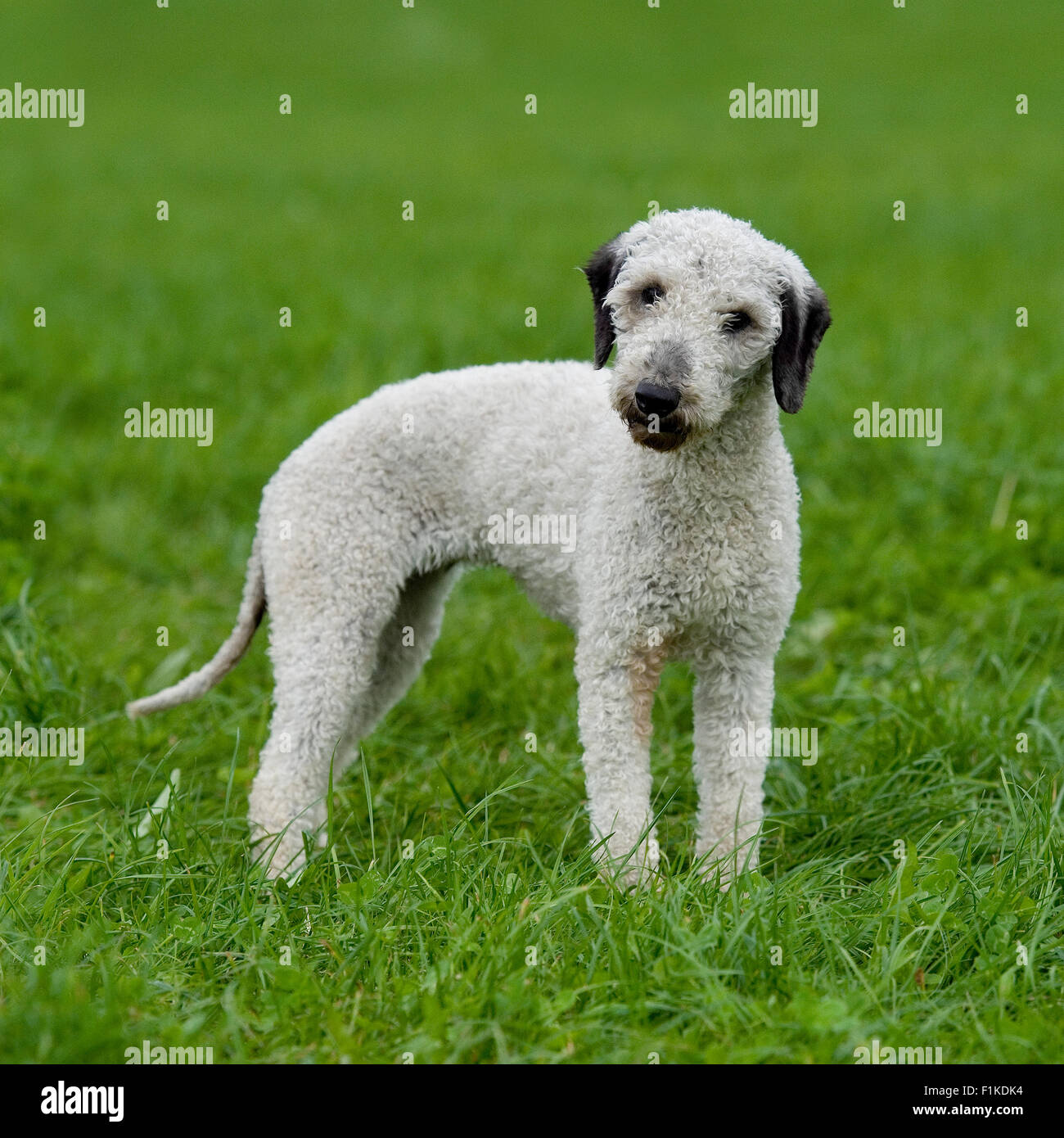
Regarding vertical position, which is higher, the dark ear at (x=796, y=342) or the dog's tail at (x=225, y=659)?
the dark ear at (x=796, y=342)

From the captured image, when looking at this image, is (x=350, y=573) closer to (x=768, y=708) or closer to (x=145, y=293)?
(x=768, y=708)

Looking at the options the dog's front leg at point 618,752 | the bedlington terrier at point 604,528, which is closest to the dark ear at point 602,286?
the bedlington terrier at point 604,528

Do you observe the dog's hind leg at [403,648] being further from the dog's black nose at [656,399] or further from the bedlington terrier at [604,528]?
the dog's black nose at [656,399]

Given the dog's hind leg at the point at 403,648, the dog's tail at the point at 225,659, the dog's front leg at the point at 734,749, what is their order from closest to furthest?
the dog's front leg at the point at 734,749
the dog's tail at the point at 225,659
the dog's hind leg at the point at 403,648

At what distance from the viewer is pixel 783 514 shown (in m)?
3.84

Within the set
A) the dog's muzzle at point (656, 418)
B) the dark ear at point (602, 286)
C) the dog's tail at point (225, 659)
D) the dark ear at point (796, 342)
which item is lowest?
the dog's tail at point (225, 659)

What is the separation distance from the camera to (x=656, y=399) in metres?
3.33

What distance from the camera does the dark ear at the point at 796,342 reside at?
3564 mm

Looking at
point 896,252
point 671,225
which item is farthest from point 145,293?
point 671,225

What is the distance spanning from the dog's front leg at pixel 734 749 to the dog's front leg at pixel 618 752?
23 cm

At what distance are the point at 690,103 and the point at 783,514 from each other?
1650 cm

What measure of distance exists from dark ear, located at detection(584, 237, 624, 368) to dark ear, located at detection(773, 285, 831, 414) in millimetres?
499

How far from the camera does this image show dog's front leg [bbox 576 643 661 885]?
375 centimetres

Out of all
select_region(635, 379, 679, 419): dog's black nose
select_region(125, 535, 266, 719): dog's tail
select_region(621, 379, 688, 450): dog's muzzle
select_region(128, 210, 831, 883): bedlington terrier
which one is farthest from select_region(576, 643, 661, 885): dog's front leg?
select_region(125, 535, 266, 719): dog's tail
